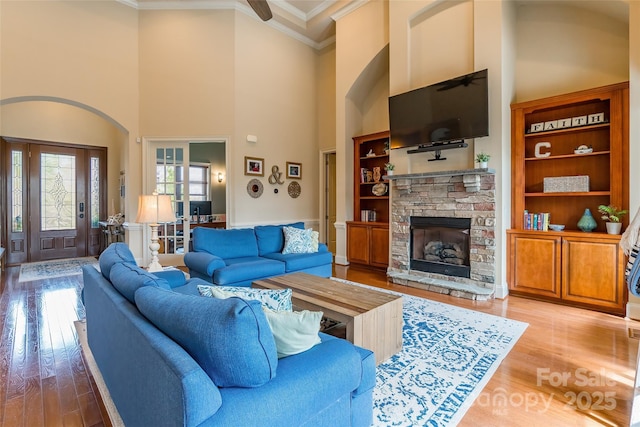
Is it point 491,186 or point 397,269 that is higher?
point 491,186

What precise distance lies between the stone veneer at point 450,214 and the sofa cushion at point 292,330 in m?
3.18

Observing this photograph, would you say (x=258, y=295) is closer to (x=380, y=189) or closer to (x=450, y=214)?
(x=450, y=214)

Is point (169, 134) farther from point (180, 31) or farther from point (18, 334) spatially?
point (18, 334)

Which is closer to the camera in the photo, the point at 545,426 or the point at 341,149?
the point at 545,426

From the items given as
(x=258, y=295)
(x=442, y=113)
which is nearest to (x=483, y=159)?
(x=442, y=113)

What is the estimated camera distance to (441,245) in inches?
181

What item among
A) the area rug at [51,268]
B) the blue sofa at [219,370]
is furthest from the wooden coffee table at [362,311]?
the area rug at [51,268]

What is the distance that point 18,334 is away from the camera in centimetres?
294

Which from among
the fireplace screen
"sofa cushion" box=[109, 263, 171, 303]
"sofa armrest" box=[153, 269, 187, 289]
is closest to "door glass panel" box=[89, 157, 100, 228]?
"sofa armrest" box=[153, 269, 187, 289]

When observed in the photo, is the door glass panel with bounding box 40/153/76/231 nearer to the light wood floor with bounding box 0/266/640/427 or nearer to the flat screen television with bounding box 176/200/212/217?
the flat screen television with bounding box 176/200/212/217

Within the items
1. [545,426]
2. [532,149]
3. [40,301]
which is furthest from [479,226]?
[40,301]

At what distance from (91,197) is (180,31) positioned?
4.19 metres

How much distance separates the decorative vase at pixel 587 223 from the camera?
11.9 ft

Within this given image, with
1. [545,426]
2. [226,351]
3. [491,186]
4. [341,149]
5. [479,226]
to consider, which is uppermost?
[341,149]
